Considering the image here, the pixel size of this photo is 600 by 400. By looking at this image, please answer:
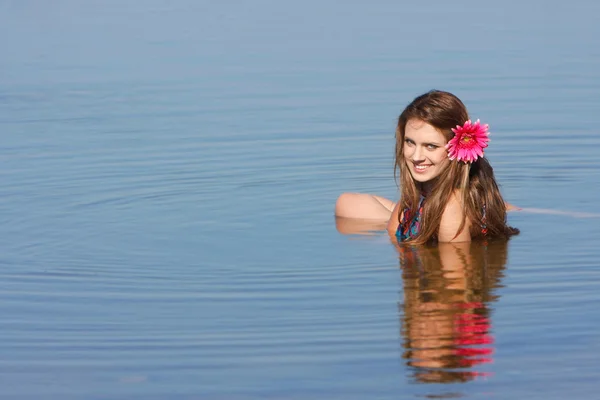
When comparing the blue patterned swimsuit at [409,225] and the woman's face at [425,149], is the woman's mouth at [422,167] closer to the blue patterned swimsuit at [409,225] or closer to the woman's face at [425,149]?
the woman's face at [425,149]

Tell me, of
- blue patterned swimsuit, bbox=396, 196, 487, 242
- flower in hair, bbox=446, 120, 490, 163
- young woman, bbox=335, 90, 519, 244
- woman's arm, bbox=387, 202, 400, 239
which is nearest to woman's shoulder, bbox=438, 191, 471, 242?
young woman, bbox=335, 90, 519, 244

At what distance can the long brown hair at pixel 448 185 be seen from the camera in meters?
8.20

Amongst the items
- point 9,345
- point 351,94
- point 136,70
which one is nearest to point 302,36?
point 136,70

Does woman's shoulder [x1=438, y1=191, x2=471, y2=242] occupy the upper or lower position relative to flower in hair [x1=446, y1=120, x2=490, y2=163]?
lower

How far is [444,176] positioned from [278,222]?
172cm

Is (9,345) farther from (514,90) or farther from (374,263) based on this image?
(514,90)

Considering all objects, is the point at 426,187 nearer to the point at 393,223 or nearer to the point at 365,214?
the point at 393,223

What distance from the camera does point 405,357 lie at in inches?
239

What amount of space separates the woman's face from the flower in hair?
13 cm

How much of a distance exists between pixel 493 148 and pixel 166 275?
497cm

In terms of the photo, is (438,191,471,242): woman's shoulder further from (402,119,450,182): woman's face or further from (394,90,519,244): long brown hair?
(402,119,450,182): woman's face

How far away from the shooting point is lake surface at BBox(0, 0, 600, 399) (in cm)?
602

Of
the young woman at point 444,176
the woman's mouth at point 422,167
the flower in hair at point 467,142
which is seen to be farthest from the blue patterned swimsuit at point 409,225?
the flower in hair at point 467,142

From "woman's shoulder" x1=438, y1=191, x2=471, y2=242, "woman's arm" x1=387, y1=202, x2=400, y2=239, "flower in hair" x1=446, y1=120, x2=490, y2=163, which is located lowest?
"woman's shoulder" x1=438, y1=191, x2=471, y2=242
